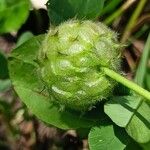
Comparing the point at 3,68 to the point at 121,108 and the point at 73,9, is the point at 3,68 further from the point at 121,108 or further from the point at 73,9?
the point at 121,108

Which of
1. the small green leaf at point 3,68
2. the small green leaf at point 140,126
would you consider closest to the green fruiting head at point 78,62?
the small green leaf at point 140,126

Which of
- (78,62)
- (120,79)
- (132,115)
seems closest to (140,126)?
(132,115)

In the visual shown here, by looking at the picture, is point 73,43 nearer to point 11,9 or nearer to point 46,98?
point 46,98

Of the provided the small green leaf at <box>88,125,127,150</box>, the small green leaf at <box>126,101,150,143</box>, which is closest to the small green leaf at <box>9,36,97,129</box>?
the small green leaf at <box>88,125,127,150</box>

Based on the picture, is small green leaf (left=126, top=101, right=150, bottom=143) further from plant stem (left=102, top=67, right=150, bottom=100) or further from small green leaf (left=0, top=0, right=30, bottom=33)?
small green leaf (left=0, top=0, right=30, bottom=33)

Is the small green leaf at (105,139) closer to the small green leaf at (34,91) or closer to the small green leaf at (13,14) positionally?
the small green leaf at (34,91)

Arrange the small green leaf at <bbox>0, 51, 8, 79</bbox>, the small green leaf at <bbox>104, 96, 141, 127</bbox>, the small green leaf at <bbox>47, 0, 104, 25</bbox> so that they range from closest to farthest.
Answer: the small green leaf at <bbox>104, 96, 141, 127</bbox>
the small green leaf at <bbox>47, 0, 104, 25</bbox>
the small green leaf at <bbox>0, 51, 8, 79</bbox>
